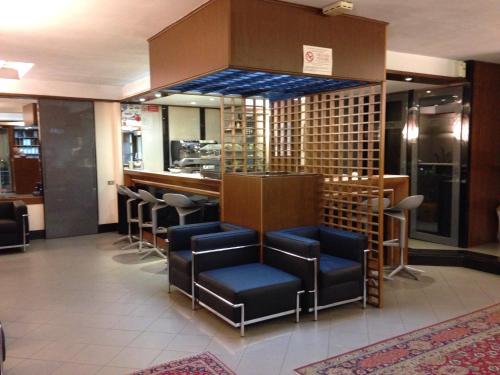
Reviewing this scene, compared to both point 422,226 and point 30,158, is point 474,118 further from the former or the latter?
point 30,158

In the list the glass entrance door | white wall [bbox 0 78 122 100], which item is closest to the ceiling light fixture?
white wall [bbox 0 78 122 100]

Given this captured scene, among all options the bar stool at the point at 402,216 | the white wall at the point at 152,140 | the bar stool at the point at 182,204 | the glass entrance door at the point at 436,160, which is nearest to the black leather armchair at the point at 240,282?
the bar stool at the point at 182,204

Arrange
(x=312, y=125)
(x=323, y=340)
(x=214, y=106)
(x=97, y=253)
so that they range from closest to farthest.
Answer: (x=323, y=340) < (x=312, y=125) < (x=97, y=253) < (x=214, y=106)

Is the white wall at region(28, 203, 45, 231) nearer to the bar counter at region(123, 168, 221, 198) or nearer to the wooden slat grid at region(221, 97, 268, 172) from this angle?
the bar counter at region(123, 168, 221, 198)

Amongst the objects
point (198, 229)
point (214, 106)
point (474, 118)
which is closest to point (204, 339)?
point (198, 229)

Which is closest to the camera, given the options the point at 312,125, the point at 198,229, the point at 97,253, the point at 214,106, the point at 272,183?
the point at 272,183

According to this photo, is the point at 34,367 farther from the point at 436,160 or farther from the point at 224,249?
the point at 436,160

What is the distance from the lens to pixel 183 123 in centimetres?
947

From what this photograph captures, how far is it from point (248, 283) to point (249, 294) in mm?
135

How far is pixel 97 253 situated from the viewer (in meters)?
6.45

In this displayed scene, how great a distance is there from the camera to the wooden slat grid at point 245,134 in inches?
197

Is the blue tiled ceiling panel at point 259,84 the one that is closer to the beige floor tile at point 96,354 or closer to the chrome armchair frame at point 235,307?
the chrome armchair frame at point 235,307

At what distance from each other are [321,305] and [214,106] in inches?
265

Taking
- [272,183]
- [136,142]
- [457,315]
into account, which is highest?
[136,142]
